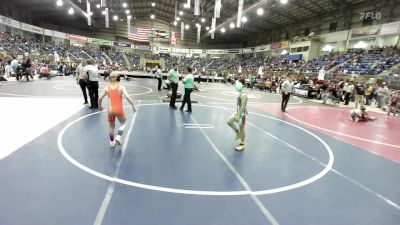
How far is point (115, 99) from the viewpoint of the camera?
5.25 m

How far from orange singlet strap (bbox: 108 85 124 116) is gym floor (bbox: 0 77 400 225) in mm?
887

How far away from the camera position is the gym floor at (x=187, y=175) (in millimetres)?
3250

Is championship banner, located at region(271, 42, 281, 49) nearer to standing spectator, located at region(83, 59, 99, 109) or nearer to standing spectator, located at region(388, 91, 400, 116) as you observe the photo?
standing spectator, located at region(388, 91, 400, 116)

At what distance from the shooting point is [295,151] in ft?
20.0

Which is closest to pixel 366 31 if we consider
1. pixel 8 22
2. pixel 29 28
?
pixel 8 22

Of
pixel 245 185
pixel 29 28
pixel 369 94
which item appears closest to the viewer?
pixel 245 185

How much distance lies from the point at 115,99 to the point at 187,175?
228 centimetres

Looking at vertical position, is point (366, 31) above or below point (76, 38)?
above

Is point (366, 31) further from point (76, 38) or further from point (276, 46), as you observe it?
point (76, 38)

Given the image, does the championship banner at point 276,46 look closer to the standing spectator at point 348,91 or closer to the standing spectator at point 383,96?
the standing spectator at point 383,96

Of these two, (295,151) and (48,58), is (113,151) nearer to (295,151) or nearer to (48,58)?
(295,151)

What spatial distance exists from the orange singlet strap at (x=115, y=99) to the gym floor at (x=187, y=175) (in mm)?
887

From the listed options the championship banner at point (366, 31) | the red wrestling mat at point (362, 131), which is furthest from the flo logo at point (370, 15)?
the red wrestling mat at point (362, 131)

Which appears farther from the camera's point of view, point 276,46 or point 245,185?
point 276,46
